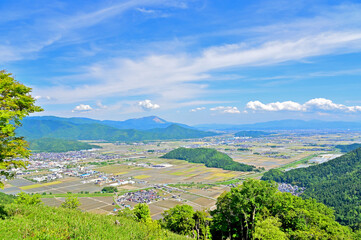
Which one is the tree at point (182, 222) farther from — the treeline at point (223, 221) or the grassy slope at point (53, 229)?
the grassy slope at point (53, 229)

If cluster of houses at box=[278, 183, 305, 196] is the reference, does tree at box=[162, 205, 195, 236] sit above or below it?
above

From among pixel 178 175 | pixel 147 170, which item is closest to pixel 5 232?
pixel 178 175

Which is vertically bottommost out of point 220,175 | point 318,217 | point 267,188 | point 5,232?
point 220,175

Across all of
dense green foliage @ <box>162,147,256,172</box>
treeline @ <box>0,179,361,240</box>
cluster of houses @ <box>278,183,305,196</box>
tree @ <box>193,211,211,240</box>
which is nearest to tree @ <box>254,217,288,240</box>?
treeline @ <box>0,179,361,240</box>

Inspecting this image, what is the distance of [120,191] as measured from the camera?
93.9 metres

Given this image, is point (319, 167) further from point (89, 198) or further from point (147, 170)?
point (89, 198)

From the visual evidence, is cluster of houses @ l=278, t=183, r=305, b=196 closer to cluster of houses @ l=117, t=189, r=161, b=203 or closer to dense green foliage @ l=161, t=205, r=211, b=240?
cluster of houses @ l=117, t=189, r=161, b=203

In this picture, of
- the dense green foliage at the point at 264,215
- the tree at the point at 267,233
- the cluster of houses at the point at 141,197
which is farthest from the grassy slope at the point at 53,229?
the cluster of houses at the point at 141,197

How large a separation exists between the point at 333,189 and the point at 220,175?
54852 millimetres

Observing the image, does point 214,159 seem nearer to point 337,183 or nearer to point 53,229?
point 337,183

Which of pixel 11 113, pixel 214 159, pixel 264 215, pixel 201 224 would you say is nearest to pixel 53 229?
pixel 11 113

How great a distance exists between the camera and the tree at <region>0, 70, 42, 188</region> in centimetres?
1265

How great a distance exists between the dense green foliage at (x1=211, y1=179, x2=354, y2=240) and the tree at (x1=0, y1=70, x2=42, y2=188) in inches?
918

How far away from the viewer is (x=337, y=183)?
99.1m
